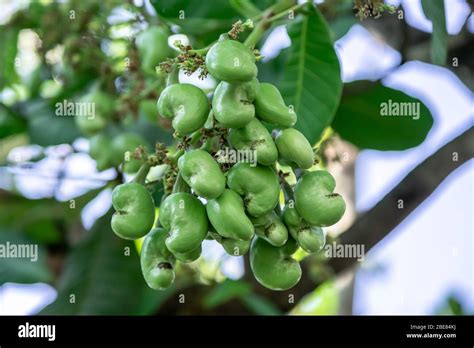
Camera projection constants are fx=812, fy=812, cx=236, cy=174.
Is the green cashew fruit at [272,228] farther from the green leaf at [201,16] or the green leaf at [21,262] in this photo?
the green leaf at [21,262]

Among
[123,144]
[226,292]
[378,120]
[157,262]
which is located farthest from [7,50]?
[157,262]

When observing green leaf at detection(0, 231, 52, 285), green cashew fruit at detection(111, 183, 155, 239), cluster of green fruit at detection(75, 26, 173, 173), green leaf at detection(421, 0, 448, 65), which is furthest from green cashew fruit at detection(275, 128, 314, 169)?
green leaf at detection(0, 231, 52, 285)

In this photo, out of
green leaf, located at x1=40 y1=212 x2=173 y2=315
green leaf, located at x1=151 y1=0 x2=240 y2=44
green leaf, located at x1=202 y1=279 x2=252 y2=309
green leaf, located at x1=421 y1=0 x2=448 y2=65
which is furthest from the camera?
green leaf, located at x1=202 y1=279 x2=252 y2=309

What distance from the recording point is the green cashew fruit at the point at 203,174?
46.5 inches

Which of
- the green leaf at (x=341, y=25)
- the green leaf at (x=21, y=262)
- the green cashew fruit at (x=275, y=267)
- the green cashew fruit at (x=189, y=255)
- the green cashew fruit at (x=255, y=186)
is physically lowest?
the green leaf at (x=21, y=262)

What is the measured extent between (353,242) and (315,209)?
110 cm

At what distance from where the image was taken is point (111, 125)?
2.00 m

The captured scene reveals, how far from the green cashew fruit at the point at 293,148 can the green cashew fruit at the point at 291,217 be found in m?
0.07

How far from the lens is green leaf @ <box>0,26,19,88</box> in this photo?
217cm

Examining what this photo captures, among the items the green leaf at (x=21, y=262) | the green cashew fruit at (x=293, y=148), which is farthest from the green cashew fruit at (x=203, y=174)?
the green leaf at (x=21, y=262)

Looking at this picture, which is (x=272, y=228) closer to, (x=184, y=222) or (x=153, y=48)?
(x=184, y=222)

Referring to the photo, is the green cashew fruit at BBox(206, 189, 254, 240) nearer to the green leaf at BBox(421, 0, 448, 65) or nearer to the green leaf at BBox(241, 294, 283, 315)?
the green leaf at BBox(421, 0, 448, 65)

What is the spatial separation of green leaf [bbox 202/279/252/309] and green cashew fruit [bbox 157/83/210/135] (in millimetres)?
1067
